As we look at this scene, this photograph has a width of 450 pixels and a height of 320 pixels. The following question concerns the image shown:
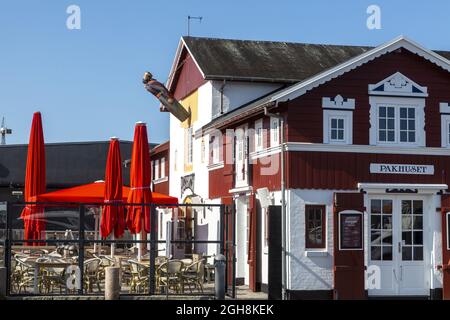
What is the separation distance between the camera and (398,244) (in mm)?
21469

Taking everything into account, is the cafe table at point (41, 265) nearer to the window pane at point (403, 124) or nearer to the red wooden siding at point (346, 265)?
the red wooden siding at point (346, 265)

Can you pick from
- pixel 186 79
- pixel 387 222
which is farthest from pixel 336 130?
pixel 186 79

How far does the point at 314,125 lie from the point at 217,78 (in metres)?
6.92

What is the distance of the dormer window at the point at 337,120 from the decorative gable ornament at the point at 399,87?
924 mm

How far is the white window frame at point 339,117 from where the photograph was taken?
21172 mm

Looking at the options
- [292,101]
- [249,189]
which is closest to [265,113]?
[292,101]

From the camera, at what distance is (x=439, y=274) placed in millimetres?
21484

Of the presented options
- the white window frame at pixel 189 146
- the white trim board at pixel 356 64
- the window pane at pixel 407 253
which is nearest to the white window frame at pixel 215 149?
the white window frame at pixel 189 146

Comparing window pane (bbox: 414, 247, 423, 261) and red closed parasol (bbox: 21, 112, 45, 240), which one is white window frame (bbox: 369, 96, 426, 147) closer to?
window pane (bbox: 414, 247, 423, 261)

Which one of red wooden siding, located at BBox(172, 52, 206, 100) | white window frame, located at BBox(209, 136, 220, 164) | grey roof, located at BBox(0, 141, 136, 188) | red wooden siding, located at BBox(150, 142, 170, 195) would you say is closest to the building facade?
white window frame, located at BBox(209, 136, 220, 164)

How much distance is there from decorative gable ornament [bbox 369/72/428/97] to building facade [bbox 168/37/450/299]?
25 millimetres

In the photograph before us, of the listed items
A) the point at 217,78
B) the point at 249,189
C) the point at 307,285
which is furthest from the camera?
the point at 217,78

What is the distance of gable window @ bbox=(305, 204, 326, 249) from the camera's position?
2094cm
